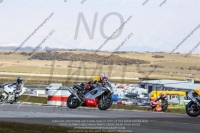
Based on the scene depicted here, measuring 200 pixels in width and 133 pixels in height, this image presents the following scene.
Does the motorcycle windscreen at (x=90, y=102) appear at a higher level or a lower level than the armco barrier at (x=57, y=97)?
lower

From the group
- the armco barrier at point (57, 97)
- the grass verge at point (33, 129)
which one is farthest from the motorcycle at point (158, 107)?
the grass verge at point (33, 129)

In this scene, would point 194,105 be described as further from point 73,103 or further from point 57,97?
point 57,97

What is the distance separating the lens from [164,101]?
3494cm

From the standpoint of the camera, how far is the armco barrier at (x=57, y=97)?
36.3 meters

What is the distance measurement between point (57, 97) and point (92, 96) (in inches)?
421

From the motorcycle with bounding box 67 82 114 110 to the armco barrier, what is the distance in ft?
30.2

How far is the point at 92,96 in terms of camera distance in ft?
87.6

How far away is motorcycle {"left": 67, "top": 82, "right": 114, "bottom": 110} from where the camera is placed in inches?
1040

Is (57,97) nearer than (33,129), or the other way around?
(33,129)

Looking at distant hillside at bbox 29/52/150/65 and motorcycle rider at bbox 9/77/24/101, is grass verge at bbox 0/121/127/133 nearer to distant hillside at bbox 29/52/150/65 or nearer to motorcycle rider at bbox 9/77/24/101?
motorcycle rider at bbox 9/77/24/101

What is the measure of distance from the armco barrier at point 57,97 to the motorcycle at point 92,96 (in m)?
9.20

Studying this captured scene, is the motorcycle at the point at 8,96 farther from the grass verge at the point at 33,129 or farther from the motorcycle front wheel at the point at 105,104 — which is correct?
the grass verge at the point at 33,129

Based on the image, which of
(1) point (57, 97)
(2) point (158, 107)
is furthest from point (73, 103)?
(2) point (158, 107)

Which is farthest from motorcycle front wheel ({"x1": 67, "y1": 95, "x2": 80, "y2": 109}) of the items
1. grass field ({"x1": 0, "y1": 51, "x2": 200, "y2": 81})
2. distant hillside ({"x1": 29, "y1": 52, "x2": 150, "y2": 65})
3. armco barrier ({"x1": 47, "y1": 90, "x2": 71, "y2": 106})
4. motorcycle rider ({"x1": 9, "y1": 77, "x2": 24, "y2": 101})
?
distant hillside ({"x1": 29, "y1": 52, "x2": 150, "y2": 65})
